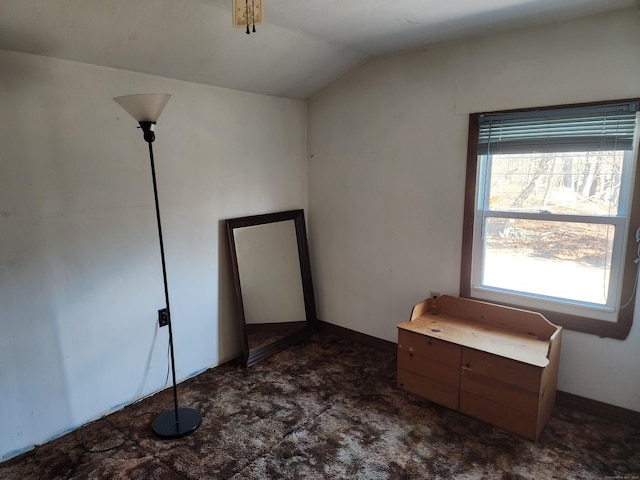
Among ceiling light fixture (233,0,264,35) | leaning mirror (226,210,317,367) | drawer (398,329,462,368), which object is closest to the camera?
ceiling light fixture (233,0,264,35)

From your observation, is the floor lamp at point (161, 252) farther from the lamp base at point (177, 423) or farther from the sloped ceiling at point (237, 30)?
the sloped ceiling at point (237, 30)

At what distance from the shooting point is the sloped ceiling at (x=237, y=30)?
1848 mm

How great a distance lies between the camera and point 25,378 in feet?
6.85

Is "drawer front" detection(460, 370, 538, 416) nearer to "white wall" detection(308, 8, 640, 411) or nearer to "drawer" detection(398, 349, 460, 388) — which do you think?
"drawer" detection(398, 349, 460, 388)

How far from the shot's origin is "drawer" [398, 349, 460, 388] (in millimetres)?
2454

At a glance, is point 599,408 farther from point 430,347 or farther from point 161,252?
point 161,252

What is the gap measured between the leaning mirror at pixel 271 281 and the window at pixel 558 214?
4.58 ft

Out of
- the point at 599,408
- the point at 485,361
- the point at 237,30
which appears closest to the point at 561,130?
the point at 485,361

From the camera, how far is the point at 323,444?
85.7 inches

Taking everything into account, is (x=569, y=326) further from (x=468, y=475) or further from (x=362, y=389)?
(x=362, y=389)

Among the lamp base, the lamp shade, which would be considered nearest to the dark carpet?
the lamp base

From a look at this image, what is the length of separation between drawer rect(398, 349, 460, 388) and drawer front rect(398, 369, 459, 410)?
0.03 metres

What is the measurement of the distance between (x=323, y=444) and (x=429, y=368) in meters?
0.83

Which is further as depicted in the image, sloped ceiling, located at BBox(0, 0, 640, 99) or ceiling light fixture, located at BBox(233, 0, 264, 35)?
sloped ceiling, located at BBox(0, 0, 640, 99)
